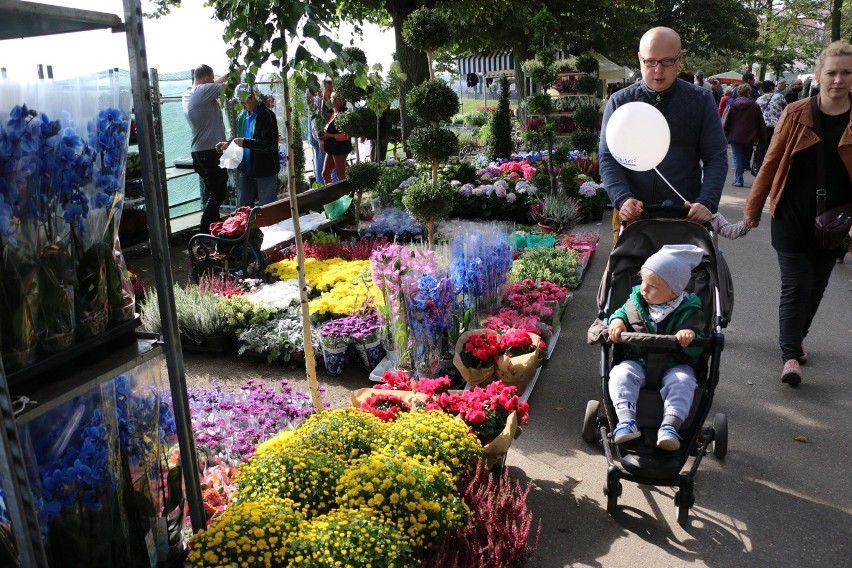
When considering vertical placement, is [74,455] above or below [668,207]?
below

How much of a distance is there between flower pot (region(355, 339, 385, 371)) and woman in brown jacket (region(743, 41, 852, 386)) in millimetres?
2871

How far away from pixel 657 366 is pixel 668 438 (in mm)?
502

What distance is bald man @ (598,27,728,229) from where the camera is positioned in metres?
4.46

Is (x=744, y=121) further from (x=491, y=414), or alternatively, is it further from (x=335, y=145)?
(x=491, y=414)

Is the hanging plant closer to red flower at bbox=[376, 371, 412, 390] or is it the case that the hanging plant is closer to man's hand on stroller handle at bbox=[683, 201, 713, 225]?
man's hand on stroller handle at bbox=[683, 201, 713, 225]

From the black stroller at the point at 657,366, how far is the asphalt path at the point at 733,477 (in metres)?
0.16

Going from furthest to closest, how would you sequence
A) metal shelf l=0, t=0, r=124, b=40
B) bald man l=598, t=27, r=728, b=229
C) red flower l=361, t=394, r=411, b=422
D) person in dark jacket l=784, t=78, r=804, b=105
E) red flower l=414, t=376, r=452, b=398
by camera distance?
person in dark jacket l=784, t=78, r=804, b=105, bald man l=598, t=27, r=728, b=229, red flower l=414, t=376, r=452, b=398, red flower l=361, t=394, r=411, b=422, metal shelf l=0, t=0, r=124, b=40

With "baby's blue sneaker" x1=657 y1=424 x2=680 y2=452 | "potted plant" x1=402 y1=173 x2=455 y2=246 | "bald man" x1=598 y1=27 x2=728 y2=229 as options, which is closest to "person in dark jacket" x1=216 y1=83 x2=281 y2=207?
"potted plant" x1=402 y1=173 x2=455 y2=246

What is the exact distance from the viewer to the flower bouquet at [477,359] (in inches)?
187

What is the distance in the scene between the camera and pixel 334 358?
549cm

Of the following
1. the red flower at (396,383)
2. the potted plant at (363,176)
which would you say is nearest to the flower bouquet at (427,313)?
the red flower at (396,383)

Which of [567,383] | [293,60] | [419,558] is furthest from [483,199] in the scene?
[419,558]

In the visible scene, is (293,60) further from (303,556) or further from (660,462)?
(660,462)

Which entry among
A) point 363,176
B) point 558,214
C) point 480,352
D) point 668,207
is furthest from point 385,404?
point 558,214
